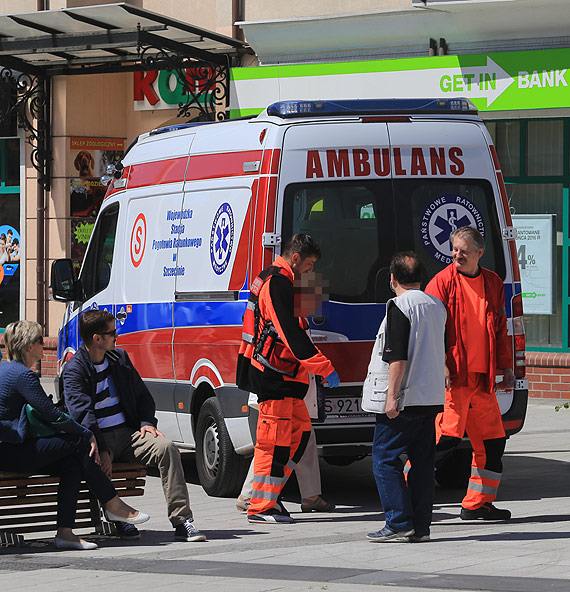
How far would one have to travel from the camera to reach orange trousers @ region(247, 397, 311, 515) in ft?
30.3

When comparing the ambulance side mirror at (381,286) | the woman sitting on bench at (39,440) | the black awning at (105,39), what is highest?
the black awning at (105,39)

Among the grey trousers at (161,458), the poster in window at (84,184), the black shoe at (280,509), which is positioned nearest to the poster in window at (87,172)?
the poster in window at (84,184)

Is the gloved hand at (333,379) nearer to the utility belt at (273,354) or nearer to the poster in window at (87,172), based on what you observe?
the utility belt at (273,354)

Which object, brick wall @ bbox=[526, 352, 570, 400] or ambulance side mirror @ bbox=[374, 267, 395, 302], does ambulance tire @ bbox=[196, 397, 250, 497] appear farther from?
brick wall @ bbox=[526, 352, 570, 400]

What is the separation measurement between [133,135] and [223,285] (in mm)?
11035

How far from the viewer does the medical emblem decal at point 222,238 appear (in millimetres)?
10148

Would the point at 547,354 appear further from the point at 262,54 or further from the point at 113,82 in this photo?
the point at 113,82

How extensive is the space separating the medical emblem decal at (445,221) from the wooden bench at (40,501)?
2.61m

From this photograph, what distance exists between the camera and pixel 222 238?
1023 cm

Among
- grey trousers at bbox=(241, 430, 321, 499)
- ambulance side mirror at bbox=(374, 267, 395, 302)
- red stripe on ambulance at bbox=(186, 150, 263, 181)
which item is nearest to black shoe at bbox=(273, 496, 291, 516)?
grey trousers at bbox=(241, 430, 321, 499)

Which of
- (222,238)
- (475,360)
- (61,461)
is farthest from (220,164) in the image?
(61,461)

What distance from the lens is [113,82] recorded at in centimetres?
2075

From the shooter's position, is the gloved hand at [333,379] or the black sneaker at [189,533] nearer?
the black sneaker at [189,533]

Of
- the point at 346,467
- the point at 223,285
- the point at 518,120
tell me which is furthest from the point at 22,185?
the point at 223,285
